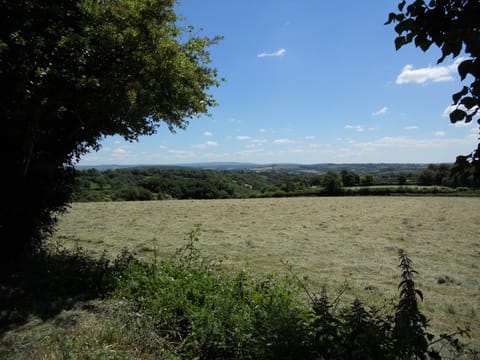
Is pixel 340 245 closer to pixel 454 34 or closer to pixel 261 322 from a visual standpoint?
A: pixel 261 322

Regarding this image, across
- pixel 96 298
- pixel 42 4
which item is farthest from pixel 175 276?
pixel 42 4

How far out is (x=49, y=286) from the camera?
18.3 feet

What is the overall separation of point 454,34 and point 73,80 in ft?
20.5

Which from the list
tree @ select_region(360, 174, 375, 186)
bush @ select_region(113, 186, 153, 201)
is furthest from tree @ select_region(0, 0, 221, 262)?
tree @ select_region(360, 174, 375, 186)

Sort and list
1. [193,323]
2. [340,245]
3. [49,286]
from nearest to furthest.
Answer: [193,323] < [49,286] < [340,245]

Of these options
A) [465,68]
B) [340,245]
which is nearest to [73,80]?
[465,68]

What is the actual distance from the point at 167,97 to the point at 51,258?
5221 millimetres

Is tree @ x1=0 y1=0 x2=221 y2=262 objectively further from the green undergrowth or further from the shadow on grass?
the green undergrowth

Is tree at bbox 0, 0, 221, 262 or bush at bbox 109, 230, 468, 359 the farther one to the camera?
tree at bbox 0, 0, 221, 262

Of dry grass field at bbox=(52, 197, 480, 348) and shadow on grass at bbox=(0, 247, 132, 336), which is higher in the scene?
shadow on grass at bbox=(0, 247, 132, 336)

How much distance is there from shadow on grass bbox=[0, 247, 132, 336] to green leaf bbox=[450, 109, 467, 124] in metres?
5.78

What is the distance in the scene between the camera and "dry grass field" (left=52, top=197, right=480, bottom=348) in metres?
7.22

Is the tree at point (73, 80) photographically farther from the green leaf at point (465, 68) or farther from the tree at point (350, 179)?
the tree at point (350, 179)

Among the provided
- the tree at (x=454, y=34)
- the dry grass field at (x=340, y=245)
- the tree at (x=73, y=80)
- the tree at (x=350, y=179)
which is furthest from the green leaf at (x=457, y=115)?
the tree at (x=350, y=179)
